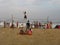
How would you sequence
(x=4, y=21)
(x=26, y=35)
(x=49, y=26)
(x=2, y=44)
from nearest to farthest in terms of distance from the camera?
(x=2, y=44) < (x=26, y=35) < (x=49, y=26) < (x=4, y=21)

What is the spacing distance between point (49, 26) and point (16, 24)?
12.1 ft

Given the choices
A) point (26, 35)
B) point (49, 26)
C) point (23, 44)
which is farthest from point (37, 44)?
point (49, 26)

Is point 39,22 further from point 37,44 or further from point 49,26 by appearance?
point 37,44

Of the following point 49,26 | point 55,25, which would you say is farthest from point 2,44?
point 55,25

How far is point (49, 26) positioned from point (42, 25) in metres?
1.11

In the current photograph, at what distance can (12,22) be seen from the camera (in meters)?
25.3

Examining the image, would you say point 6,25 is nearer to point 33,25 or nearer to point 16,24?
point 16,24

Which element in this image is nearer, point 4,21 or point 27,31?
point 27,31

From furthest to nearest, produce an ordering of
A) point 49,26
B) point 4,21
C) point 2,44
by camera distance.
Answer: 1. point 4,21
2. point 49,26
3. point 2,44

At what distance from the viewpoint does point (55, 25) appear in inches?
1045

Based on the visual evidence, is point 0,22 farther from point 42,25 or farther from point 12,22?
point 42,25

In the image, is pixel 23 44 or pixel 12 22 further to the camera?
pixel 12 22

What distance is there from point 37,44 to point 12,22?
13.9 meters

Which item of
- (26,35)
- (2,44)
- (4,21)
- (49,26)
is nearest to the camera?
(2,44)
